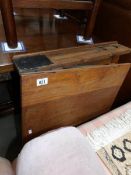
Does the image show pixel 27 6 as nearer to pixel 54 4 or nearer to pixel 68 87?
pixel 54 4

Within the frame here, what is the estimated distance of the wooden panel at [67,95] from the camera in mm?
650

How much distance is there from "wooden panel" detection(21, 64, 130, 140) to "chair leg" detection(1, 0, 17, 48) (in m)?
0.21

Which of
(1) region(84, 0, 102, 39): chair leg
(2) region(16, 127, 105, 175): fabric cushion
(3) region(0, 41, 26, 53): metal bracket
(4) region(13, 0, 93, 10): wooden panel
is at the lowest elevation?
(2) region(16, 127, 105, 175): fabric cushion

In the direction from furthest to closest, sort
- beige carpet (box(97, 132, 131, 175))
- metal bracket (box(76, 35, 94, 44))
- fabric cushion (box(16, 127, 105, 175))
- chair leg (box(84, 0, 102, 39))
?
metal bracket (box(76, 35, 94, 44)), chair leg (box(84, 0, 102, 39)), beige carpet (box(97, 132, 131, 175)), fabric cushion (box(16, 127, 105, 175))

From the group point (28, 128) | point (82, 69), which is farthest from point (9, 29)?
point (28, 128)

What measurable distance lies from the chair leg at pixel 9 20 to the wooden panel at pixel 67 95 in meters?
0.21

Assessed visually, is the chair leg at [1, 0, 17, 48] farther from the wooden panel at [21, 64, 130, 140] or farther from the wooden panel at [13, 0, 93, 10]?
the wooden panel at [21, 64, 130, 140]

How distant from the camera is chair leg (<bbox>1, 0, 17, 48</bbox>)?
0.59m

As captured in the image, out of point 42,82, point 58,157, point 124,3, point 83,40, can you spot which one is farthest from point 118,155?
point 124,3

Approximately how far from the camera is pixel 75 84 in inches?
28.4

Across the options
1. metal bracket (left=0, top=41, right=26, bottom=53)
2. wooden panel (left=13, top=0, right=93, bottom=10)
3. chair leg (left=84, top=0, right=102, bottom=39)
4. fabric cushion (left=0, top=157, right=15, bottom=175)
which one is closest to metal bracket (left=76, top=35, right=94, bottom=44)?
chair leg (left=84, top=0, right=102, bottom=39)

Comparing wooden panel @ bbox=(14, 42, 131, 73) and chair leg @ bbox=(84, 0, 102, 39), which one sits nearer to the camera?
wooden panel @ bbox=(14, 42, 131, 73)

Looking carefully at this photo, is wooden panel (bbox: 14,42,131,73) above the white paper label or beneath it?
above

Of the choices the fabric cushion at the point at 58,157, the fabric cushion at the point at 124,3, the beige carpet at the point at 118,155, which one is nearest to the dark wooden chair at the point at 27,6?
the fabric cushion at the point at 124,3
